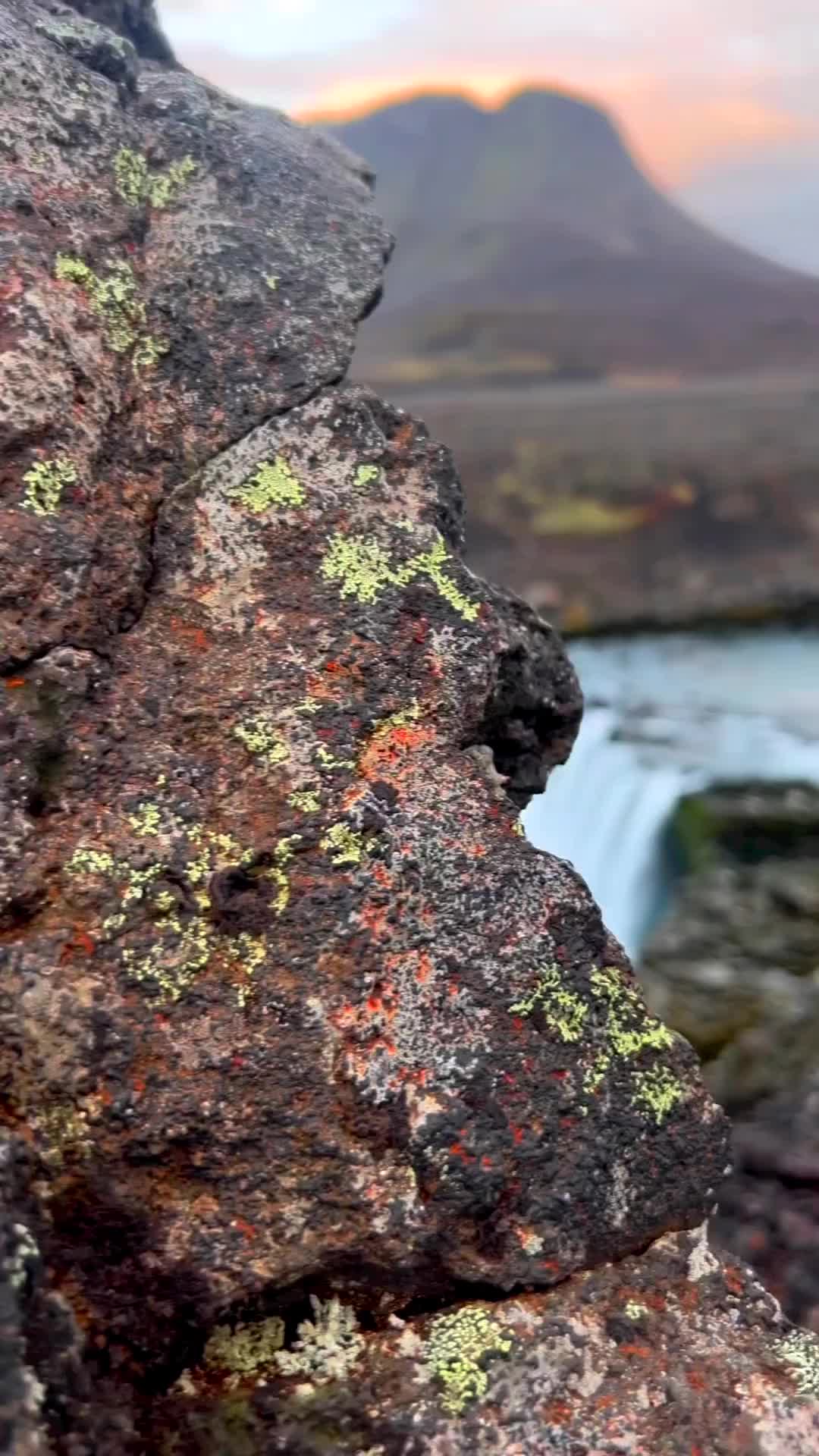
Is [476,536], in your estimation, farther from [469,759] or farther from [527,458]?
[469,759]

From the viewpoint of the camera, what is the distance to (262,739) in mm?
2766

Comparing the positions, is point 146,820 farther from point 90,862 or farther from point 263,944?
point 263,944

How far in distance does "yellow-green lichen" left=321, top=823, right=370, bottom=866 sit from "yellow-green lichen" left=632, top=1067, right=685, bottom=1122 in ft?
2.67

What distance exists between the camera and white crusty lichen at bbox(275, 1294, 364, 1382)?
95.0 inches

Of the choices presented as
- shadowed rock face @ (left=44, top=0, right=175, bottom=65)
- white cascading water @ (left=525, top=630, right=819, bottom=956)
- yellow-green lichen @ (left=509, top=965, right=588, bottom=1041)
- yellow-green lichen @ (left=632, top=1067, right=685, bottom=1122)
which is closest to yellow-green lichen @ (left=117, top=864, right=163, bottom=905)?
yellow-green lichen @ (left=509, top=965, right=588, bottom=1041)

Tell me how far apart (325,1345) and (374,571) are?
1.73 metres

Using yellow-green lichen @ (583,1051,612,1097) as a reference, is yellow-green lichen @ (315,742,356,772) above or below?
above

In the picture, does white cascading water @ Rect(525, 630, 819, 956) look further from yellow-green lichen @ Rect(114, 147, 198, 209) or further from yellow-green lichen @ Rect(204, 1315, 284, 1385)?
yellow-green lichen @ Rect(204, 1315, 284, 1385)

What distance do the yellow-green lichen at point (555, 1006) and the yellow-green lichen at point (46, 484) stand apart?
152 centimetres

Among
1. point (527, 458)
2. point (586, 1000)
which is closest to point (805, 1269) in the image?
point (586, 1000)

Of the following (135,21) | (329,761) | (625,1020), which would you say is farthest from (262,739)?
(135,21)

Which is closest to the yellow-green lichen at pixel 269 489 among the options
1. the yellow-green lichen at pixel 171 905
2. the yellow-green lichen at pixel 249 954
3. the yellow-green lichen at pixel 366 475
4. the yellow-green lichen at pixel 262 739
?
the yellow-green lichen at pixel 366 475

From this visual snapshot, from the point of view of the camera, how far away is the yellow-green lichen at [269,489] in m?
3.08

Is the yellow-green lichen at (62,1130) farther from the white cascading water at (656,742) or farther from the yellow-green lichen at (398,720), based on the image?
the white cascading water at (656,742)
